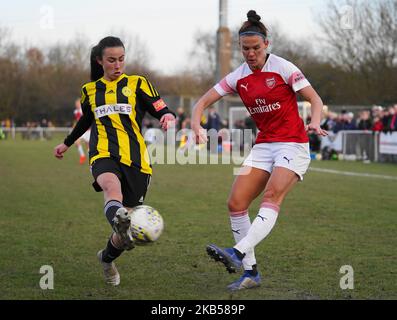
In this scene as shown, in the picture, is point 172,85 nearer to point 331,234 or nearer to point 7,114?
point 7,114

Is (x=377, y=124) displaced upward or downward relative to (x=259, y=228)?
upward

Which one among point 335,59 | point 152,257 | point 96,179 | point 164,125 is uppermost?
point 335,59

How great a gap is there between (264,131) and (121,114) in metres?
1.26

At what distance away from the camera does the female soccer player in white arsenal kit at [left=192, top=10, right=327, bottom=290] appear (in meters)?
5.82

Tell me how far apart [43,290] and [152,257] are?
1.79 m

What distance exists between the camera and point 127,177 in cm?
591

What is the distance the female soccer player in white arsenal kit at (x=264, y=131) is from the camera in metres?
5.82

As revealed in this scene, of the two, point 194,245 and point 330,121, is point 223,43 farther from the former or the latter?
point 194,245

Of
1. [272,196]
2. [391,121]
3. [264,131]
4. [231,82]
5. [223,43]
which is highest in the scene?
[223,43]

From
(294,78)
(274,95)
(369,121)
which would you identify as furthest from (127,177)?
(369,121)

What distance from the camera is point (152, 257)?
7340 mm

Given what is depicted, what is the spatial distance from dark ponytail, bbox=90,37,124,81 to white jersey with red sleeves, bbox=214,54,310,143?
3.48 feet

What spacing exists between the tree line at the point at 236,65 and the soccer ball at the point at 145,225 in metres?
22.0
